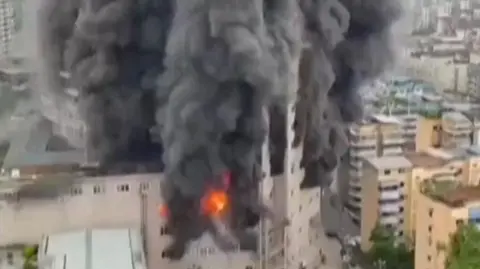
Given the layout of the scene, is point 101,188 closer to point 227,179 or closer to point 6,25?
point 227,179

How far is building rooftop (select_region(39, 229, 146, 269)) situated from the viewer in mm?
1649

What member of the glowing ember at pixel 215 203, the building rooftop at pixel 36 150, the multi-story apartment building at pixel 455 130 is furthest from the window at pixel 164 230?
the multi-story apartment building at pixel 455 130

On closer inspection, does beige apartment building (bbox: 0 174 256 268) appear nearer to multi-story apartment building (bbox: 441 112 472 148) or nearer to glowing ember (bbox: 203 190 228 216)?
glowing ember (bbox: 203 190 228 216)

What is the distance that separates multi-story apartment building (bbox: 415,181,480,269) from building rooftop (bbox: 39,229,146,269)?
0.65m

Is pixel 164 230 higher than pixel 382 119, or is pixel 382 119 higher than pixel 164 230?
pixel 382 119

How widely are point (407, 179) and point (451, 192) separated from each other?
127 millimetres

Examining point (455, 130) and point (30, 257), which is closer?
point (30, 257)

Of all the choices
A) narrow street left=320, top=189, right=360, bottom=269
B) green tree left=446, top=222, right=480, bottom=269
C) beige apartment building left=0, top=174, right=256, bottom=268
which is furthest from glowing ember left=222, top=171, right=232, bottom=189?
green tree left=446, top=222, right=480, bottom=269

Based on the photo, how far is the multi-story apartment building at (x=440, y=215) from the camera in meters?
1.69

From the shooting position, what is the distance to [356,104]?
182cm

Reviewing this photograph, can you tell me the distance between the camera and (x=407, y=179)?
1831 mm

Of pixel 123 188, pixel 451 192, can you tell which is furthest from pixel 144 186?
pixel 451 192

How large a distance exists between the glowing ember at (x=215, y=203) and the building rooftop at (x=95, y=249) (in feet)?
0.57

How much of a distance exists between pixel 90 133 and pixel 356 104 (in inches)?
24.4
